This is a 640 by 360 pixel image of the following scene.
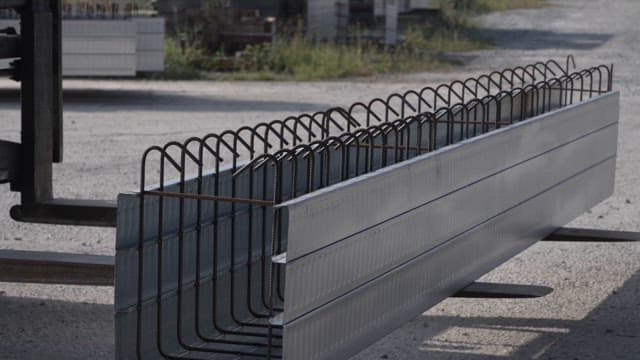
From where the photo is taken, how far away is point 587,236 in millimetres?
7004

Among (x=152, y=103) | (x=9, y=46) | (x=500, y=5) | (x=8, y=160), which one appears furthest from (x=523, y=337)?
(x=500, y=5)

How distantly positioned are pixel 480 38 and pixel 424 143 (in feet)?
80.2

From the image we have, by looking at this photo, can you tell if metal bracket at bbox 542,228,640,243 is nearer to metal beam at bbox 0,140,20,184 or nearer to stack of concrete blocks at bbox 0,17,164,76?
metal beam at bbox 0,140,20,184

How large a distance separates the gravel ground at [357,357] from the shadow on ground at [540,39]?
899 centimetres

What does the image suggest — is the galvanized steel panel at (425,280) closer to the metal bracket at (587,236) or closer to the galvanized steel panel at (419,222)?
the galvanized steel panel at (419,222)

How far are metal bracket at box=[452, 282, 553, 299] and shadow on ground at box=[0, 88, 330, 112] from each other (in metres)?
10.7

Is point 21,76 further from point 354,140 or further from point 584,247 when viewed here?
point 584,247

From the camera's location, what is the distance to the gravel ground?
600 cm

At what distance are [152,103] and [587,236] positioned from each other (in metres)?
11.3

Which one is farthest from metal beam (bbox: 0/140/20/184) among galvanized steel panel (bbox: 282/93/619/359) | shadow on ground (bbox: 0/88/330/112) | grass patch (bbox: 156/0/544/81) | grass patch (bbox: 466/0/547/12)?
grass patch (bbox: 466/0/547/12)

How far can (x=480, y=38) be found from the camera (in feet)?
101

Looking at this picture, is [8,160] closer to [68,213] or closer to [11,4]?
[68,213]

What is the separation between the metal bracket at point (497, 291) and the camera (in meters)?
5.54

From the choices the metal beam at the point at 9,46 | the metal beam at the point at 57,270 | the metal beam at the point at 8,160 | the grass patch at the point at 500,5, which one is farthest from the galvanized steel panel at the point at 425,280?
the grass patch at the point at 500,5
